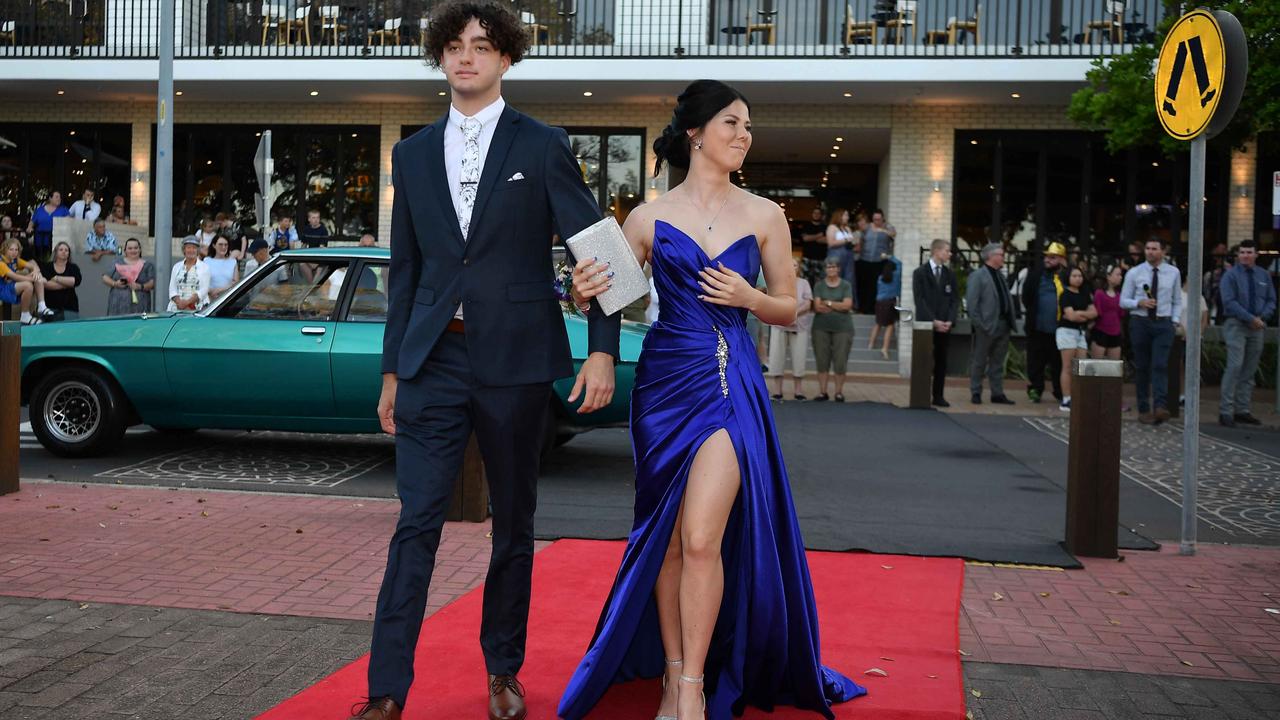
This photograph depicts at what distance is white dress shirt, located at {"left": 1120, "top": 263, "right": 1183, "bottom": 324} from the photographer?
13969 millimetres

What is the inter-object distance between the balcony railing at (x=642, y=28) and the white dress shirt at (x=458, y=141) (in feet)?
58.1

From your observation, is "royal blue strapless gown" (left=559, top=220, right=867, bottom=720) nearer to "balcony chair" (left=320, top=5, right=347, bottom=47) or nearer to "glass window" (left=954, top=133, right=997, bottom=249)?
"glass window" (left=954, top=133, right=997, bottom=249)

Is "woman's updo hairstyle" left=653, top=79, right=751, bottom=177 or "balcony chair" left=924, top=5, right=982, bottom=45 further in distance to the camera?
"balcony chair" left=924, top=5, right=982, bottom=45

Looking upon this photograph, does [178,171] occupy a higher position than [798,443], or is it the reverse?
[178,171]

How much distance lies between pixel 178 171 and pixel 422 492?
2357cm

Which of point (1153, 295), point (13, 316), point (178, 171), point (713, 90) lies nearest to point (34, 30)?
point (178, 171)

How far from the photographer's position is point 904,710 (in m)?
3.94

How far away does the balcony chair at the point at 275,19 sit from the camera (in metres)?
23.6

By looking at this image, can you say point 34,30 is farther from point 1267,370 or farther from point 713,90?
point 713,90

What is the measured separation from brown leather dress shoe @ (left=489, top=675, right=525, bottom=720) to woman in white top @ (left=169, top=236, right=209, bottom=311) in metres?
10.9

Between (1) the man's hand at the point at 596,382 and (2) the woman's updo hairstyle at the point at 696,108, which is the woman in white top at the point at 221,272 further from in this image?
(1) the man's hand at the point at 596,382

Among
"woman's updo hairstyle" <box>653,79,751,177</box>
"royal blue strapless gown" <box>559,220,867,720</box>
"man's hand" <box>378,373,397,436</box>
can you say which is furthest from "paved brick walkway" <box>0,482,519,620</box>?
"woman's updo hairstyle" <box>653,79,751,177</box>

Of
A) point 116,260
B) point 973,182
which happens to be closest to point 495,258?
point 116,260

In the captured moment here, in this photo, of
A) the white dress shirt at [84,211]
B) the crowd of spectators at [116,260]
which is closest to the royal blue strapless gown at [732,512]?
the crowd of spectators at [116,260]
